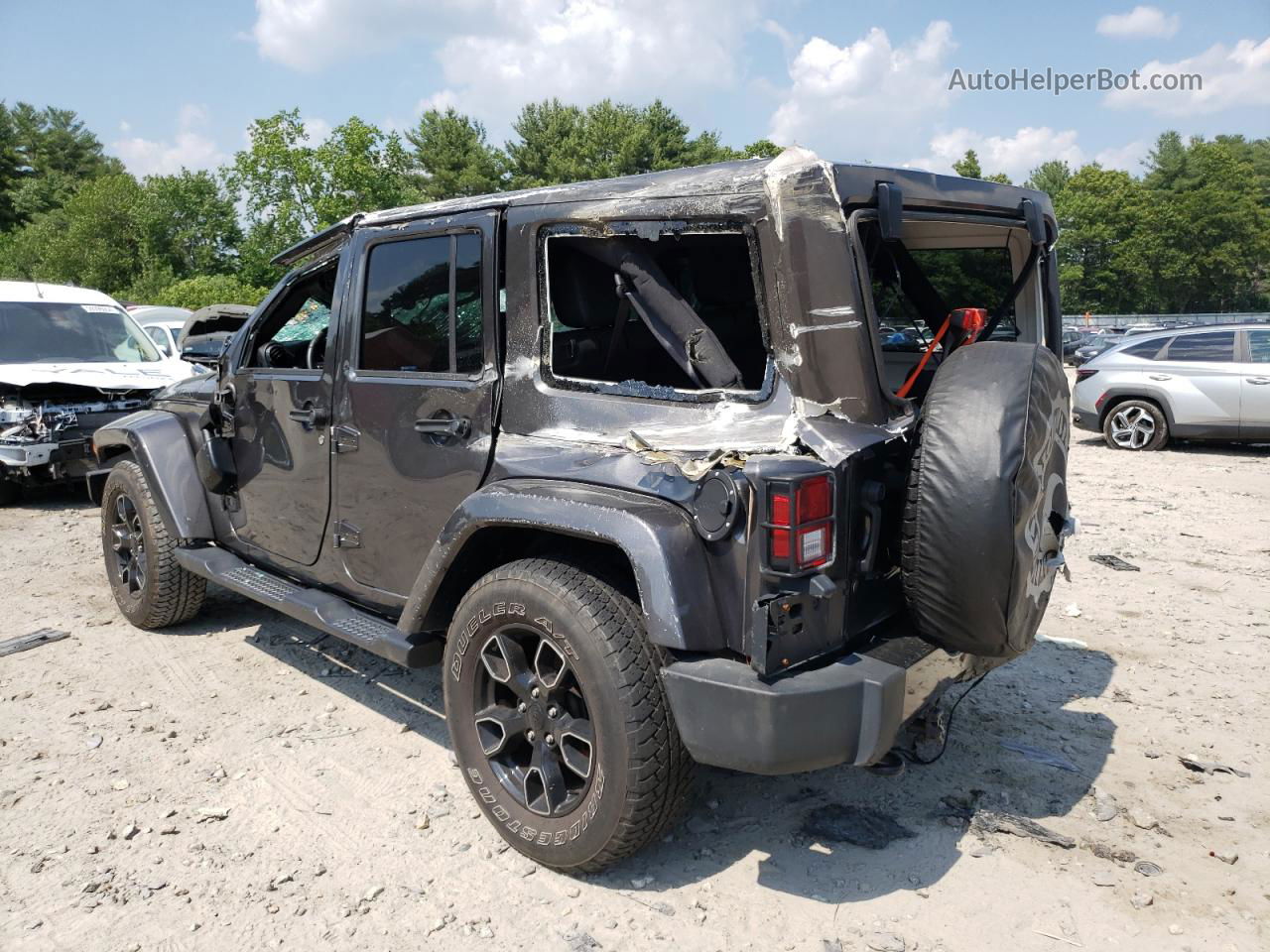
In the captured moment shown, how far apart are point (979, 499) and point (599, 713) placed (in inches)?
45.9

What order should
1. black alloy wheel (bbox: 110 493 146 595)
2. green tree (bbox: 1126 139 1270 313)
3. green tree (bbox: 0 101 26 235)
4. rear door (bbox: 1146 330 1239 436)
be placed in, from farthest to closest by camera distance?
green tree (bbox: 1126 139 1270 313) < green tree (bbox: 0 101 26 235) < rear door (bbox: 1146 330 1239 436) < black alloy wheel (bbox: 110 493 146 595)

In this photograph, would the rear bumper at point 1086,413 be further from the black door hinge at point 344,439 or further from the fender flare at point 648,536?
the fender flare at point 648,536

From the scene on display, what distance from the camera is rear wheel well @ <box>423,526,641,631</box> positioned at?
2742mm

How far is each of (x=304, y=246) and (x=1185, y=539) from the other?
6.39 meters

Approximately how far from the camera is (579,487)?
8.91ft

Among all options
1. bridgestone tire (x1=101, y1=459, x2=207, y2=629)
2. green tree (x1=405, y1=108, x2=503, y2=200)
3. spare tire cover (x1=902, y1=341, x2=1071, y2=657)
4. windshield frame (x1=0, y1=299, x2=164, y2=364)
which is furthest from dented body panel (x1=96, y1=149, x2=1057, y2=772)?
green tree (x1=405, y1=108, x2=503, y2=200)

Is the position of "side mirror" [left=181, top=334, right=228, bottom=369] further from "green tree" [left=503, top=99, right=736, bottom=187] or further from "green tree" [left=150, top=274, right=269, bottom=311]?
"green tree" [left=503, top=99, right=736, bottom=187]

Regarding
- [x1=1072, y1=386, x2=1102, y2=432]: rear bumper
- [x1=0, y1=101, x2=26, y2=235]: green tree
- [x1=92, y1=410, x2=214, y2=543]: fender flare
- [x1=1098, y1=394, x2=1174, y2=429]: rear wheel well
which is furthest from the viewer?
[x1=0, y1=101, x2=26, y2=235]: green tree

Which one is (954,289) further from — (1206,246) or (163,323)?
(1206,246)

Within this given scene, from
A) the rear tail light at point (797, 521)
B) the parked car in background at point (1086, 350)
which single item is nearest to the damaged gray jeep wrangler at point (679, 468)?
the rear tail light at point (797, 521)

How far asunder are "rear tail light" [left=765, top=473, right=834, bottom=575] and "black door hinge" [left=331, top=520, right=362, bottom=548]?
192 cm

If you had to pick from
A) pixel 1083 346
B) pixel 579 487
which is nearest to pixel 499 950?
pixel 579 487

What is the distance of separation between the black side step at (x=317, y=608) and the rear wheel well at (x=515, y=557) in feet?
0.40

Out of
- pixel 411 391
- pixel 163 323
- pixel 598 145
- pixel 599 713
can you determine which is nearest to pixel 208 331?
pixel 411 391
